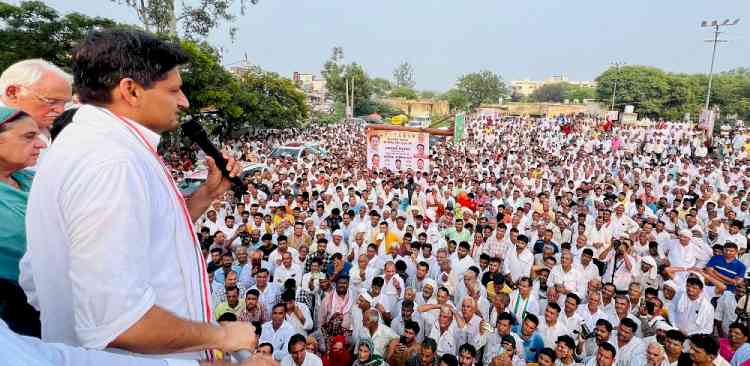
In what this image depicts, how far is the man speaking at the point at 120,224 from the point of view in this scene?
29.9 inches

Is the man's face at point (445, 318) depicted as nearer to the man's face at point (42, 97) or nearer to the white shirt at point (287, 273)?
the white shirt at point (287, 273)

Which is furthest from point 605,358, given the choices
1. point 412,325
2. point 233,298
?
point 233,298

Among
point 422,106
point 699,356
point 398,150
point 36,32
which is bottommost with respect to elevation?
point 699,356

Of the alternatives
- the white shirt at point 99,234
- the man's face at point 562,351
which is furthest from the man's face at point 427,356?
the white shirt at point 99,234

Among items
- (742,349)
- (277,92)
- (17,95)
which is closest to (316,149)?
(277,92)

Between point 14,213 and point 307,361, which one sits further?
point 307,361

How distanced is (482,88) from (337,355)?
50412mm

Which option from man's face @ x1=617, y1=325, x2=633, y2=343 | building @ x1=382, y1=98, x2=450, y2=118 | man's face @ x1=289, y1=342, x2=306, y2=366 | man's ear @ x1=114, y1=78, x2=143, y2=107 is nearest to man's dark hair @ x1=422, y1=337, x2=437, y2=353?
man's face @ x1=289, y1=342, x2=306, y2=366

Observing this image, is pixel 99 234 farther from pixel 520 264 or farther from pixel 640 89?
pixel 640 89

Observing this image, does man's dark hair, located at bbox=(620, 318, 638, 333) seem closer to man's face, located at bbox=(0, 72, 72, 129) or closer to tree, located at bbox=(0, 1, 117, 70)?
man's face, located at bbox=(0, 72, 72, 129)

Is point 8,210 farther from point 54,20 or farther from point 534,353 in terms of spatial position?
point 54,20

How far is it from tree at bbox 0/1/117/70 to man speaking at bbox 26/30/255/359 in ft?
44.4

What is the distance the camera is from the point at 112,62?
0.87 metres

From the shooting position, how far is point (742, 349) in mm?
4023
